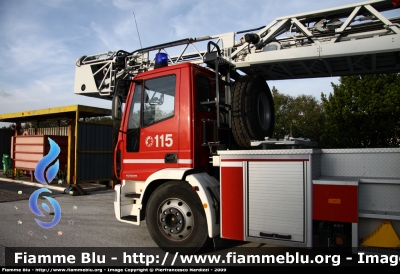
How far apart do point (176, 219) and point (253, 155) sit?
1453 millimetres

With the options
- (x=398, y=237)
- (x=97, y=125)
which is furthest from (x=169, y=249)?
(x=97, y=125)

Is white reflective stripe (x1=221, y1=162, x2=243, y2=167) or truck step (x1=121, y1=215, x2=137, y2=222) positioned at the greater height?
white reflective stripe (x1=221, y1=162, x2=243, y2=167)

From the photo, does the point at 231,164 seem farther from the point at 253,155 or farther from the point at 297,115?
the point at 297,115

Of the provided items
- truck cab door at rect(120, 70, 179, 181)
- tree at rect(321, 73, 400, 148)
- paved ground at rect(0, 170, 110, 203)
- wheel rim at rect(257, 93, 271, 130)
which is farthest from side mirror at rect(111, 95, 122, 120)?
tree at rect(321, 73, 400, 148)

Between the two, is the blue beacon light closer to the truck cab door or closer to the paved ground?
the truck cab door

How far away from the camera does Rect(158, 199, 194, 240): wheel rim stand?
4320mm

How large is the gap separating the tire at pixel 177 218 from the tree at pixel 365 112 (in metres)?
11.1

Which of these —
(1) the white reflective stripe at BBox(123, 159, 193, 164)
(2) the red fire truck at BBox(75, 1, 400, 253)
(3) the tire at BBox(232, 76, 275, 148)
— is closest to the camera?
(2) the red fire truck at BBox(75, 1, 400, 253)

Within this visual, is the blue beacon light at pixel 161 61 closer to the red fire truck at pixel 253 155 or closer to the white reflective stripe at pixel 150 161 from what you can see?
the red fire truck at pixel 253 155

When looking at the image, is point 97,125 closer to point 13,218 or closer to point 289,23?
point 13,218

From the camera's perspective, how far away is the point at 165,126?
15.3 ft

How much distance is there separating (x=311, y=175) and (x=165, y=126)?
2.21 metres

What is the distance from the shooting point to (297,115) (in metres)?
25.9

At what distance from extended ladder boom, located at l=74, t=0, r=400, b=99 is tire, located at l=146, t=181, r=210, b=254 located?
2239 mm
